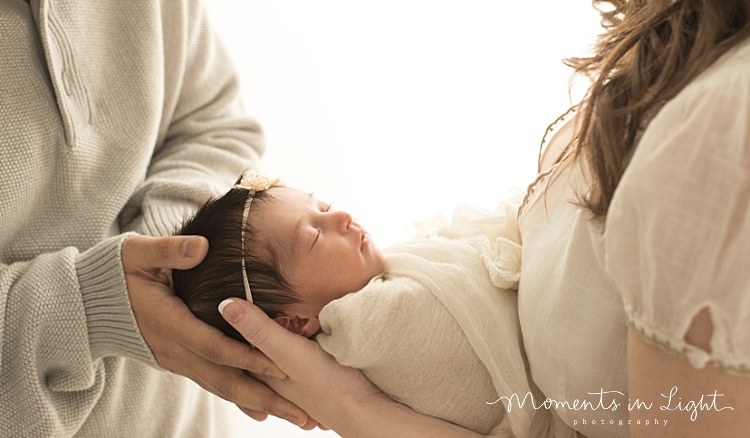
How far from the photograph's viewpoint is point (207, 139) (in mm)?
1567

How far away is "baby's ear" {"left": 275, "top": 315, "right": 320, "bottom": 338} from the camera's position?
1.18m

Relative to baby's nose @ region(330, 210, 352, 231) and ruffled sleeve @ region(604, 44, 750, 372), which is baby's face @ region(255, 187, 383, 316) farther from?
ruffled sleeve @ region(604, 44, 750, 372)

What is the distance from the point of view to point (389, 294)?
1084 mm

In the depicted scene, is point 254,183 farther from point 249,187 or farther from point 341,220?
point 341,220

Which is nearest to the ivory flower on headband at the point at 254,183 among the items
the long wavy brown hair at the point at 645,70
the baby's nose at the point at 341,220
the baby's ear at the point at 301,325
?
the baby's nose at the point at 341,220

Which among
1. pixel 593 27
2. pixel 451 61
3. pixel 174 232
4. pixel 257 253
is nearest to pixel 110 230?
pixel 174 232

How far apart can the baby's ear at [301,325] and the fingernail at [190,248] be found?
0.61 ft

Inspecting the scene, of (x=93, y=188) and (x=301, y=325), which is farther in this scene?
(x=93, y=188)

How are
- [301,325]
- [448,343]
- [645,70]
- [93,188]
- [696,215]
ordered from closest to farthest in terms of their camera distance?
[696,215]
[645,70]
[448,343]
[301,325]
[93,188]

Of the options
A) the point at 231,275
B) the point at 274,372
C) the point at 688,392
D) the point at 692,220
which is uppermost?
the point at 692,220

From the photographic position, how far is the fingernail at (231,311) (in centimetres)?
109

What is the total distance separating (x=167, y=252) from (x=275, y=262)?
0.17 meters

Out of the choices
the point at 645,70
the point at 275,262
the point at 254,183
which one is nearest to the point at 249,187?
the point at 254,183

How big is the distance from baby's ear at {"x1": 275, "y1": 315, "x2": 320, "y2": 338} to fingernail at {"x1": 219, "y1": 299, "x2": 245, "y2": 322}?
0.10 m
